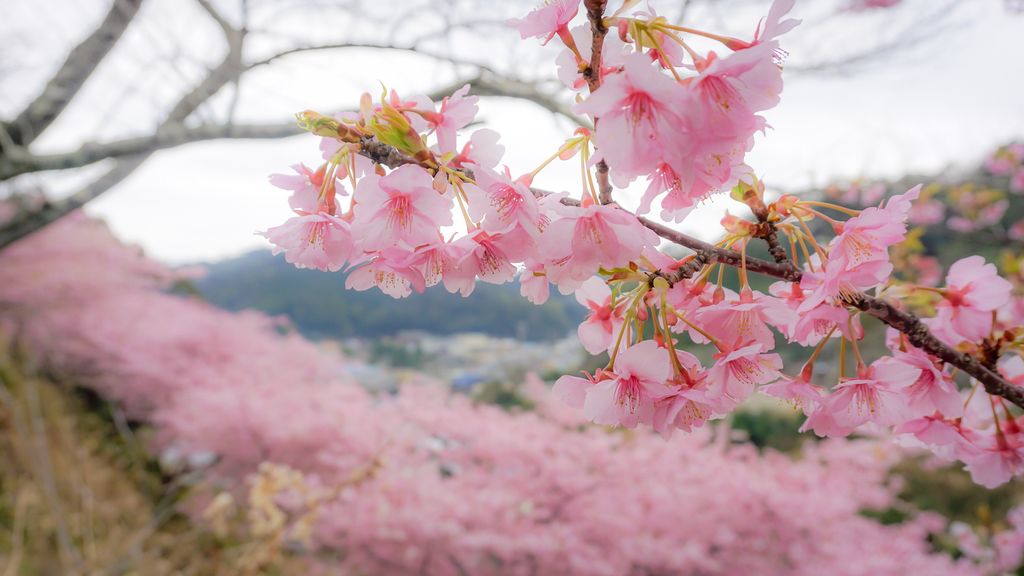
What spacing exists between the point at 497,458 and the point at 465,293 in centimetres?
238

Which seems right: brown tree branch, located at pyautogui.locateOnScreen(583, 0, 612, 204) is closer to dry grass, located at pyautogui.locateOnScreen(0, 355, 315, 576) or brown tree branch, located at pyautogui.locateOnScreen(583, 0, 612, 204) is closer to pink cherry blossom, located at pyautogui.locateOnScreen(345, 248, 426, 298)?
pink cherry blossom, located at pyautogui.locateOnScreen(345, 248, 426, 298)

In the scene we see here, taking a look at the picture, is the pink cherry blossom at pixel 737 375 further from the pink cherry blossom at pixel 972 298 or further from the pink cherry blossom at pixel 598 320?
the pink cherry blossom at pixel 972 298

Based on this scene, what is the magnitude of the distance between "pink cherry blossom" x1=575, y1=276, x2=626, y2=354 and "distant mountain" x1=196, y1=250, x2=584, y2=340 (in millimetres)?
3154

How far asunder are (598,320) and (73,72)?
2.17 metres

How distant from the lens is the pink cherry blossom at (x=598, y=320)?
506 millimetres

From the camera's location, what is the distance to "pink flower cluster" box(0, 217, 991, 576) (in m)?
2.20

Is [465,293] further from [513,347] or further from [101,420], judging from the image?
[101,420]

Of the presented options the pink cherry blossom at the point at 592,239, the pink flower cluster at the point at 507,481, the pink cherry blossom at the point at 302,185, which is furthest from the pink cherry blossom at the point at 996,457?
the pink flower cluster at the point at 507,481

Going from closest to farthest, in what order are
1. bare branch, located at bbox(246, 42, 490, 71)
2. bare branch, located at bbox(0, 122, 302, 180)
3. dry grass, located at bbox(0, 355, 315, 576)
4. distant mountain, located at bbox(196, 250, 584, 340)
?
bare branch, located at bbox(246, 42, 490, 71), bare branch, located at bbox(0, 122, 302, 180), dry grass, located at bbox(0, 355, 315, 576), distant mountain, located at bbox(196, 250, 584, 340)

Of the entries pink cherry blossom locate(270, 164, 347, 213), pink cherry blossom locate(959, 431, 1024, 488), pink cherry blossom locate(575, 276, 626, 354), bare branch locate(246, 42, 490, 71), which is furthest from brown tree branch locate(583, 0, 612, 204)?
bare branch locate(246, 42, 490, 71)

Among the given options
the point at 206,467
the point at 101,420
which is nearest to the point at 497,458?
the point at 206,467

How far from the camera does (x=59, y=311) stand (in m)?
4.53

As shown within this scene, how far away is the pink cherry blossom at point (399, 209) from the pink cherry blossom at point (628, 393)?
18 cm

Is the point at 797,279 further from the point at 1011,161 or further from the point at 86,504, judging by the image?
the point at 1011,161
